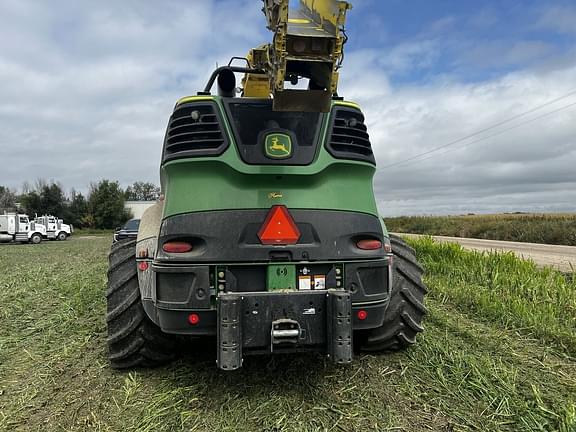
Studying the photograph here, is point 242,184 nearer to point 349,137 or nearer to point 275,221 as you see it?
point 275,221

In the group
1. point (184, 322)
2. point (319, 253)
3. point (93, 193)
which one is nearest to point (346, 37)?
point (319, 253)

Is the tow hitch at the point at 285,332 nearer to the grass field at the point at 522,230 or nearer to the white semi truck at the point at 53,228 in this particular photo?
the grass field at the point at 522,230

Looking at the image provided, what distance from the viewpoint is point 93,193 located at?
64812 millimetres

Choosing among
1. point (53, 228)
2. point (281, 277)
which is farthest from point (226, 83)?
point (53, 228)

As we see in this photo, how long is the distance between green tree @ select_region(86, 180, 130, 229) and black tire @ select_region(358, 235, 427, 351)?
63023 millimetres

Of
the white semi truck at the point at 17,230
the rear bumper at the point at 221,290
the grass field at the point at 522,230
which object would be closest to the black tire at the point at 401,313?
the rear bumper at the point at 221,290

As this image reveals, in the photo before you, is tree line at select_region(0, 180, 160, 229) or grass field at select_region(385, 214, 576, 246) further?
tree line at select_region(0, 180, 160, 229)

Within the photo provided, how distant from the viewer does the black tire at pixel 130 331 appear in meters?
3.80

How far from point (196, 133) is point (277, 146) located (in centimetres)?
58

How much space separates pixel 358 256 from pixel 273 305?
0.71 m

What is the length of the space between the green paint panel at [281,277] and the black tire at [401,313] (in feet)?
3.46

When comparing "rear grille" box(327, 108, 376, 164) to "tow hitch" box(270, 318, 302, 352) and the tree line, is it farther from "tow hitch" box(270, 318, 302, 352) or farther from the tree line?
the tree line

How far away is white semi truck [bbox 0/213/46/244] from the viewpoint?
33250mm

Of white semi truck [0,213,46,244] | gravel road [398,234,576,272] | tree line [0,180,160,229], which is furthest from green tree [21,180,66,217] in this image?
gravel road [398,234,576,272]
